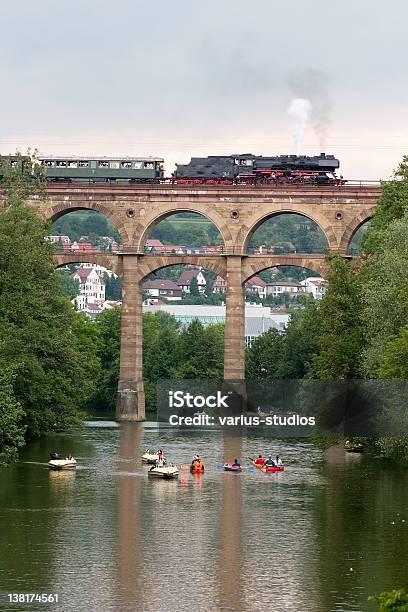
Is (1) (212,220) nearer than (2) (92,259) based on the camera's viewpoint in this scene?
Yes

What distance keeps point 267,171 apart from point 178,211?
27.4 ft

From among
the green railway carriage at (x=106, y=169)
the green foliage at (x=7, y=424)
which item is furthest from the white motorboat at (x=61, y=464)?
the green railway carriage at (x=106, y=169)

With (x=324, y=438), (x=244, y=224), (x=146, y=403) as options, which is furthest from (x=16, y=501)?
(x=146, y=403)

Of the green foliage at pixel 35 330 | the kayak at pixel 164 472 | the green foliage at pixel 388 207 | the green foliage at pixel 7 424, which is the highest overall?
the green foliage at pixel 388 207

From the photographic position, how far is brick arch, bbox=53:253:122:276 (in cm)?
13875

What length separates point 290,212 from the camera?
452 feet

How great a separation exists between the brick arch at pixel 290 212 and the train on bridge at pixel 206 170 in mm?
2483

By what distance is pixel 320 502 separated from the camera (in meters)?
76.9

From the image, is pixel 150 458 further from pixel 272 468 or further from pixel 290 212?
pixel 290 212

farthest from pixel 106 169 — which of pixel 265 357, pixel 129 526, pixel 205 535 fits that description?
pixel 205 535

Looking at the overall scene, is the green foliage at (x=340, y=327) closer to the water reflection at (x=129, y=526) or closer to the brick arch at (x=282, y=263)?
the water reflection at (x=129, y=526)

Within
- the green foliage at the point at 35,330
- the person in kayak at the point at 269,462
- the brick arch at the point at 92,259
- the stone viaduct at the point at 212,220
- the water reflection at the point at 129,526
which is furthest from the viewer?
the brick arch at the point at 92,259

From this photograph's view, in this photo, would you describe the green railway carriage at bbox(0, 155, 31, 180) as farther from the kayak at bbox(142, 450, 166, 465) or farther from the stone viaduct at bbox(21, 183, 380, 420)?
the kayak at bbox(142, 450, 166, 465)

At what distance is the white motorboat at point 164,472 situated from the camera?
8738 cm
